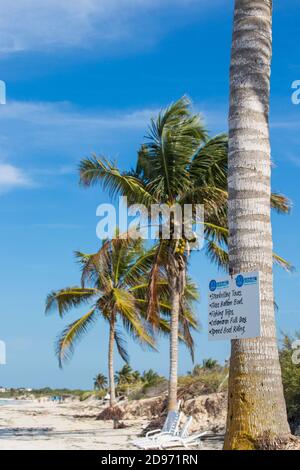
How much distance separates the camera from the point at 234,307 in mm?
7332

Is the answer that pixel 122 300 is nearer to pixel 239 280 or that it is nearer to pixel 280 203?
pixel 280 203

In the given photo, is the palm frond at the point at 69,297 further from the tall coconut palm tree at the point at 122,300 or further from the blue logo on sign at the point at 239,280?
the blue logo on sign at the point at 239,280

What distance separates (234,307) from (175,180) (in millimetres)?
13707

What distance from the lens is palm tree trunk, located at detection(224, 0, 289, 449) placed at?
25.0 ft

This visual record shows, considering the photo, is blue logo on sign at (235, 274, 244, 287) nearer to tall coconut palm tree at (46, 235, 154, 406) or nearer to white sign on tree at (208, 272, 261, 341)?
white sign on tree at (208, 272, 261, 341)

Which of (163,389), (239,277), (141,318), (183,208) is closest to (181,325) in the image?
(141,318)

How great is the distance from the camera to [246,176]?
8164mm

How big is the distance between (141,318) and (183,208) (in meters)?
9.03

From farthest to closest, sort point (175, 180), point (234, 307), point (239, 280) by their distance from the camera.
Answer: point (175, 180), point (239, 280), point (234, 307)

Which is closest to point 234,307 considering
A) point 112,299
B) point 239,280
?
point 239,280

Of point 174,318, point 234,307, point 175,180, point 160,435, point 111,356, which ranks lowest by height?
point 160,435

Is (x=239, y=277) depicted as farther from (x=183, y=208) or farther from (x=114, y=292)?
(x=114, y=292)

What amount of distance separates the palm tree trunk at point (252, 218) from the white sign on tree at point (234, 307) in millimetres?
331

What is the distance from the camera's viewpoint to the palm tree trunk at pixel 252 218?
762 cm
